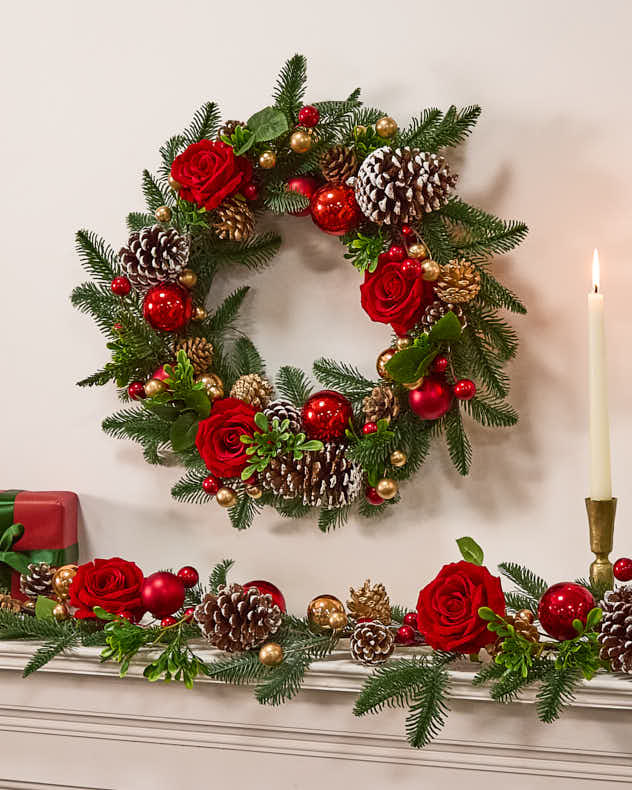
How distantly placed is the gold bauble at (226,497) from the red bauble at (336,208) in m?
0.36

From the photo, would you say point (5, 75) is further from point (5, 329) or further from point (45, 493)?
point (45, 493)

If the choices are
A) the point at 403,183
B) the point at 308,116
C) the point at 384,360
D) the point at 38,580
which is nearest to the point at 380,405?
Answer: the point at 384,360

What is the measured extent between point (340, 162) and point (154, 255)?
0.27m

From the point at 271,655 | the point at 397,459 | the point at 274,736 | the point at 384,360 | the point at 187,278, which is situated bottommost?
the point at 274,736

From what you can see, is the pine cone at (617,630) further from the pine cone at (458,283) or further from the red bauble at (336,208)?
the red bauble at (336,208)

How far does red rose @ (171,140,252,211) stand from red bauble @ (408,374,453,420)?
1.14ft

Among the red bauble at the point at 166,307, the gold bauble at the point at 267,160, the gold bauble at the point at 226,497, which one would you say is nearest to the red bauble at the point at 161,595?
the gold bauble at the point at 226,497

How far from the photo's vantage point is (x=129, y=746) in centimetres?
104

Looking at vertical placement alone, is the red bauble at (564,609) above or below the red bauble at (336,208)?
below

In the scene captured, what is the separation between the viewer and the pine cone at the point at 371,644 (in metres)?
0.93

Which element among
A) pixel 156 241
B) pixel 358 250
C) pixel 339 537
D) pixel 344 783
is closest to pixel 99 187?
pixel 156 241

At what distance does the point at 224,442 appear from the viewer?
1.03 metres

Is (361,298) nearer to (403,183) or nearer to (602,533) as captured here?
(403,183)

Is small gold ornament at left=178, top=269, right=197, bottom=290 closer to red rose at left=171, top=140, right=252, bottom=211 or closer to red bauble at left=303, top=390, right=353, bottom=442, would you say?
red rose at left=171, top=140, right=252, bottom=211
